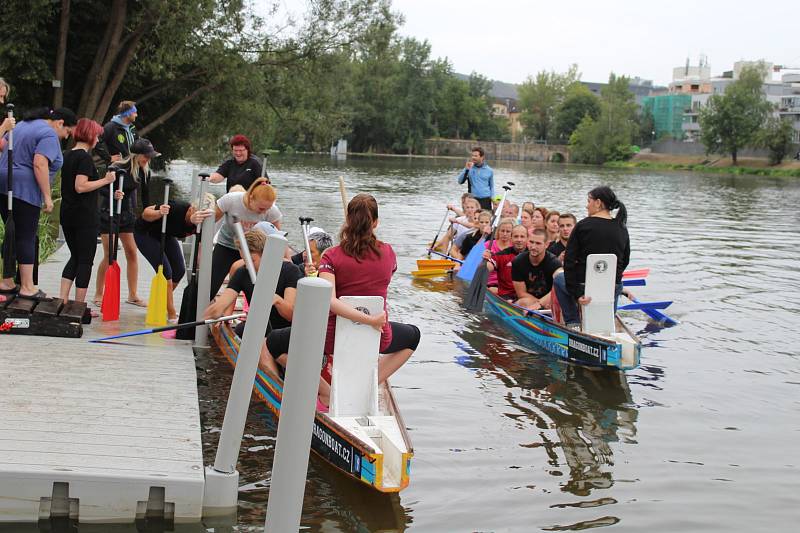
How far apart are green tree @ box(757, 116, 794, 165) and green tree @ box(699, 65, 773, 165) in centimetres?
166

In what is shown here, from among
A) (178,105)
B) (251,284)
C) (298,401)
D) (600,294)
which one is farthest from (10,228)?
(178,105)

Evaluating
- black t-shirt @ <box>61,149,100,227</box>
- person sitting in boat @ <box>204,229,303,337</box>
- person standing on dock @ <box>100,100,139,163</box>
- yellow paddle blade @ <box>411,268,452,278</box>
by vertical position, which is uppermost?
person standing on dock @ <box>100,100,139,163</box>

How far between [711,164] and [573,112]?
38.3 meters

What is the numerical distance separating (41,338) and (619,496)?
4572 mm

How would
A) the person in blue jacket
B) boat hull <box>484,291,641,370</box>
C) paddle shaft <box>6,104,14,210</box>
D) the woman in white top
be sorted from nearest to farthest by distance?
paddle shaft <box>6,104,14,210</box>, the woman in white top, boat hull <box>484,291,641,370</box>, the person in blue jacket

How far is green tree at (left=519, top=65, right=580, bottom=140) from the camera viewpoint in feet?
477

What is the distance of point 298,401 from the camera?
3426 mm

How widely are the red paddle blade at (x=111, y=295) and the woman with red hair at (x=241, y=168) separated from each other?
2.69m

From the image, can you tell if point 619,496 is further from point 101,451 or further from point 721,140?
point 721,140

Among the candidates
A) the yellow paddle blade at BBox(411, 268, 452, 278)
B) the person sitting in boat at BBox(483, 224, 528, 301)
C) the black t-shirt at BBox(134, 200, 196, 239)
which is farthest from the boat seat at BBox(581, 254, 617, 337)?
the yellow paddle blade at BBox(411, 268, 452, 278)

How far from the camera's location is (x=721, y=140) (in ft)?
314

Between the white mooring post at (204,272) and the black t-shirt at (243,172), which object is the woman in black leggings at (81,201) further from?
the black t-shirt at (243,172)

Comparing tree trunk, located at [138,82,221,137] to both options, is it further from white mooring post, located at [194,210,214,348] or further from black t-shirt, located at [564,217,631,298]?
white mooring post, located at [194,210,214,348]

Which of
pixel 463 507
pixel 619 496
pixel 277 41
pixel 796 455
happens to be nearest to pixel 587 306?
pixel 796 455
